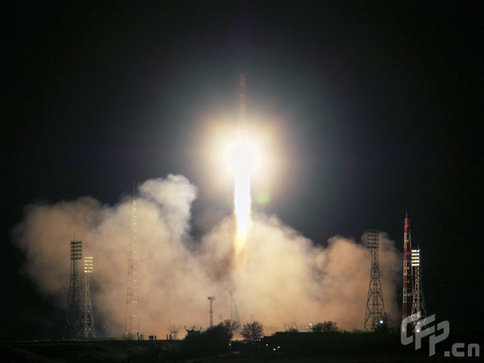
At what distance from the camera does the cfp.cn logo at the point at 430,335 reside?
8922 cm

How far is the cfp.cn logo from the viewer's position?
89.2 metres

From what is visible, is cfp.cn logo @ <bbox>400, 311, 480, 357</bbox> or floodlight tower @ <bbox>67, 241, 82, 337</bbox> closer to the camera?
cfp.cn logo @ <bbox>400, 311, 480, 357</bbox>

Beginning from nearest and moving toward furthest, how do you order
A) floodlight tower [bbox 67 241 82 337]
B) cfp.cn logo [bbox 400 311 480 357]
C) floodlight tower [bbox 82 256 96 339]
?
cfp.cn logo [bbox 400 311 480 357] < floodlight tower [bbox 67 241 82 337] < floodlight tower [bbox 82 256 96 339]

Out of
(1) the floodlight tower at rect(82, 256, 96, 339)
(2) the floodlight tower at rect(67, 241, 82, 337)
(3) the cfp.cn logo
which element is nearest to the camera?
(3) the cfp.cn logo

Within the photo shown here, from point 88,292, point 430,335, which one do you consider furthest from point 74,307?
point 430,335

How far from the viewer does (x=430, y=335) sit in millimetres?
101562

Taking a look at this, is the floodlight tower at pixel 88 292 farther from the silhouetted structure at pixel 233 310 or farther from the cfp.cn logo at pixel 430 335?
the cfp.cn logo at pixel 430 335

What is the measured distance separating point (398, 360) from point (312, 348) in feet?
53.6

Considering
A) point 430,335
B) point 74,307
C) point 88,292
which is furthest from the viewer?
point 88,292

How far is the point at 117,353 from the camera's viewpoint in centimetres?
8756

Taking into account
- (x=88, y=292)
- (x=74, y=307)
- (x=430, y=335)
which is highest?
(x=88, y=292)

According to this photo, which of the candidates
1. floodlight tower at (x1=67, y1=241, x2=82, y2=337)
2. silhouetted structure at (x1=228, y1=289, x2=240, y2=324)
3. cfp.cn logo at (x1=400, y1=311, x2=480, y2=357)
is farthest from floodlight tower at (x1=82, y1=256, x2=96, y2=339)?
cfp.cn logo at (x1=400, y1=311, x2=480, y2=357)

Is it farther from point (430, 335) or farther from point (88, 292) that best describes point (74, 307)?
point (430, 335)

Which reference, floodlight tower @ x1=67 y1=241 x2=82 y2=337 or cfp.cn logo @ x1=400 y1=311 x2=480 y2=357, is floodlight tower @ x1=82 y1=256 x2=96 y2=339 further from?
cfp.cn logo @ x1=400 y1=311 x2=480 y2=357
